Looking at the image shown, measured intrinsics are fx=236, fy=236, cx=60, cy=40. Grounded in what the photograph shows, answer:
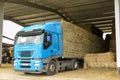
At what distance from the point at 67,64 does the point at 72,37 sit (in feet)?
6.82

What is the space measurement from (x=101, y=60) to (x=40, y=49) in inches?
242

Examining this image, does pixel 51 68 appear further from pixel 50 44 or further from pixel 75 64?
pixel 75 64

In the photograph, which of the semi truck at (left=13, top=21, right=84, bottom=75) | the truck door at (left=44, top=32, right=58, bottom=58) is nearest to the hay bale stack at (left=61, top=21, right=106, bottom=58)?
the semi truck at (left=13, top=21, right=84, bottom=75)

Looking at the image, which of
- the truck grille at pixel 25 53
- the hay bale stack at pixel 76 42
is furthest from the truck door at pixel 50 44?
the hay bale stack at pixel 76 42

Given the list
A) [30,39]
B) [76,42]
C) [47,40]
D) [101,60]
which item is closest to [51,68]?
[47,40]

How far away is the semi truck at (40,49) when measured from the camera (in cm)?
1341

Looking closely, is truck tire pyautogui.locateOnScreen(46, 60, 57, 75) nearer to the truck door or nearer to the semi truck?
the semi truck

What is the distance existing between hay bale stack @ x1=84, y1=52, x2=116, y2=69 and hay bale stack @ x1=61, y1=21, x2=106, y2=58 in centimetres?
99

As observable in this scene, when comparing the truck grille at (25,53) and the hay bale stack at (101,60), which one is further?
the hay bale stack at (101,60)

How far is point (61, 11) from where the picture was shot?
26.5m

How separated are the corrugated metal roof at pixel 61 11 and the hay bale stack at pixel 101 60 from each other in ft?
17.1

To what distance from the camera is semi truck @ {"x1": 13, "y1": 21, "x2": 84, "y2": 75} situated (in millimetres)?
13414

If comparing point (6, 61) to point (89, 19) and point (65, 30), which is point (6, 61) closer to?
point (89, 19)

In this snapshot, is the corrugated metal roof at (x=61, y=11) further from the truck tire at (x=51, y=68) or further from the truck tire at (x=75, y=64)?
the truck tire at (x=51, y=68)
